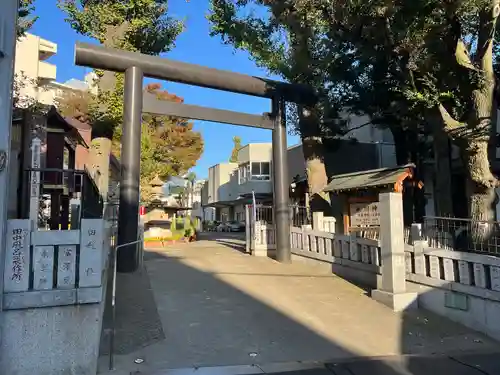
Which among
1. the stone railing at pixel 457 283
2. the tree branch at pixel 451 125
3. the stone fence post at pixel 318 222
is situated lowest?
the stone railing at pixel 457 283

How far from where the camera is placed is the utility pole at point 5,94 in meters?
5.05

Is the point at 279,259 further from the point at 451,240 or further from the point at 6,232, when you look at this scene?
the point at 6,232

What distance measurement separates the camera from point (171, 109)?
12594 millimetres

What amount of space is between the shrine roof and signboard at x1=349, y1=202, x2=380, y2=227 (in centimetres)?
53

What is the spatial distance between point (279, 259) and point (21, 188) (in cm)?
809

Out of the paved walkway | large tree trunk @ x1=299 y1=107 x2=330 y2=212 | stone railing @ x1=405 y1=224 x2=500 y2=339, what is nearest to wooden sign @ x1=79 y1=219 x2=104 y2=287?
the paved walkway

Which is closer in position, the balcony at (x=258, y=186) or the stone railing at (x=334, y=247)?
the stone railing at (x=334, y=247)

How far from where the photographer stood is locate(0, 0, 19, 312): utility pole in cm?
505

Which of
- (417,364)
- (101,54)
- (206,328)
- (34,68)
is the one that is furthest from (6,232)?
(34,68)

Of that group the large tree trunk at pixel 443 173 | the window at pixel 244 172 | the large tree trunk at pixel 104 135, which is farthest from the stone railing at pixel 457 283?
the window at pixel 244 172

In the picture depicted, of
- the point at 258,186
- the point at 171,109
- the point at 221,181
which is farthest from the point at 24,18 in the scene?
the point at 221,181

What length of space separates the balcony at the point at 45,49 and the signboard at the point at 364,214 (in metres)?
29.3

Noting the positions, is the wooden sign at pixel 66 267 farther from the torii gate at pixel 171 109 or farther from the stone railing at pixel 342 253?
the stone railing at pixel 342 253

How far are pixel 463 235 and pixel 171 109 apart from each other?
26.4 feet
